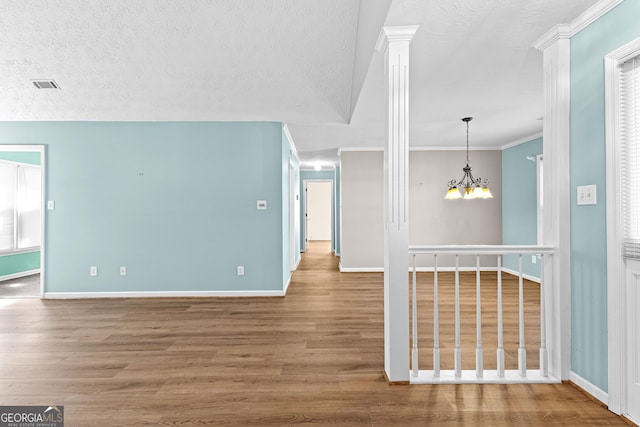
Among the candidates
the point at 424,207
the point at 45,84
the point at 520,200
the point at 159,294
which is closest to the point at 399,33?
the point at 45,84

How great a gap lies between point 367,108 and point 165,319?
10.9 ft

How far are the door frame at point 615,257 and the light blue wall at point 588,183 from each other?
0.06 meters

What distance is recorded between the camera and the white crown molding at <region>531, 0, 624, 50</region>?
6.60ft

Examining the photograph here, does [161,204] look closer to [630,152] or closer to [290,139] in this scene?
[290,139]

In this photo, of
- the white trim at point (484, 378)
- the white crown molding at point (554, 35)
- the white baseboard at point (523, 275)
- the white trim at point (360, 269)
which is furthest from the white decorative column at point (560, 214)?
the white trim at point (360, 269)

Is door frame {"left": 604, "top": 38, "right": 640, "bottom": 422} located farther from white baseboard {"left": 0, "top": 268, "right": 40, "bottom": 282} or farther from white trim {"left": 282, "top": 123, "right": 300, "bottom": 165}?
white baseboard {"left": 0, "top": 268, "right": 40, "bottom": 282}

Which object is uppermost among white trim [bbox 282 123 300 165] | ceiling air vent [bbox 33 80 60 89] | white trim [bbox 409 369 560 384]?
ceiling air vent [bbox 33 80 60 89]

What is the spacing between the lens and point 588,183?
7.12ft

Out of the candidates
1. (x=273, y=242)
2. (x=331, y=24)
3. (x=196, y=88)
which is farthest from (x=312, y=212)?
(x=331, y=24)

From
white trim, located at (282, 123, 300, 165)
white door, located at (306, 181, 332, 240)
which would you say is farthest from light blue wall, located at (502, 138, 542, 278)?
white door, located at (306, 181, 332, 240)

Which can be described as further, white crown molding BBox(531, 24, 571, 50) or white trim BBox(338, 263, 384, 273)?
white trim BBox(338, 263, 384, 273)

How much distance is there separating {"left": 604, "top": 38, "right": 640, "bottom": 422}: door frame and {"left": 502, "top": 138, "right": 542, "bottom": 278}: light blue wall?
4011 mm

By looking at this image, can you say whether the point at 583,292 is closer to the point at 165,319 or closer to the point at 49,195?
the point at 165,319

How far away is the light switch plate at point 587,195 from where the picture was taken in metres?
2.12
